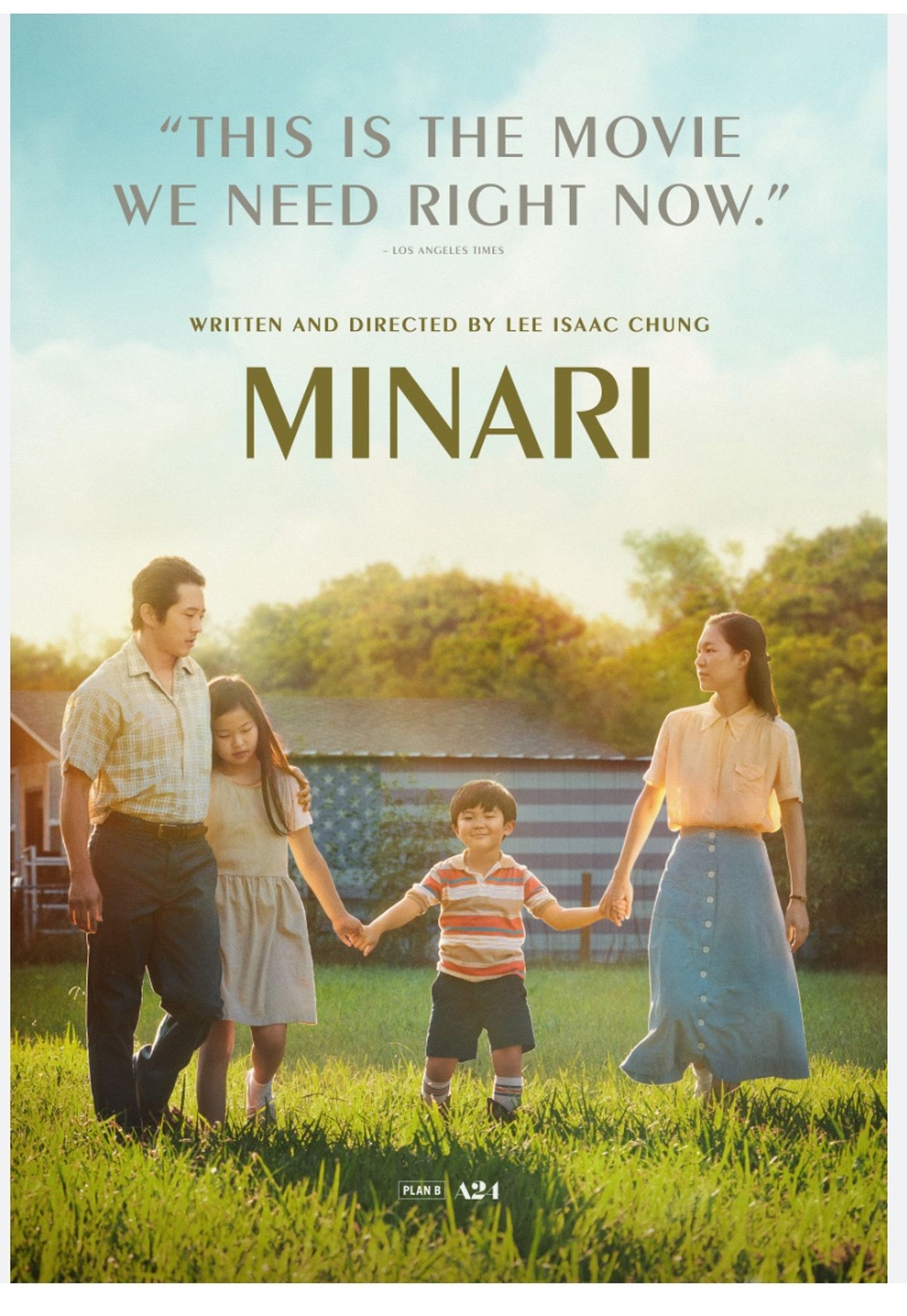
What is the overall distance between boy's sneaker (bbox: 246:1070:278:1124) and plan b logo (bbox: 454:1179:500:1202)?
0.71m

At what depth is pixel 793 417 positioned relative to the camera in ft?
15.0

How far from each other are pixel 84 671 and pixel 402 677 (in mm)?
1541

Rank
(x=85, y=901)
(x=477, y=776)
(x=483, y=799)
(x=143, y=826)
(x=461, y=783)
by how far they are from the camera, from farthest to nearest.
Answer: (x=461, y=783)
(x=477, y=776)
(x=483, y=799)
(x=143, y=826)
(x=85, y=901)

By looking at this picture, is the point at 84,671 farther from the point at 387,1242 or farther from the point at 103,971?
the point at 387,1242

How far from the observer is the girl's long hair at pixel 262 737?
4.17 meters

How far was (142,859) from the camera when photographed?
3971 millimetres

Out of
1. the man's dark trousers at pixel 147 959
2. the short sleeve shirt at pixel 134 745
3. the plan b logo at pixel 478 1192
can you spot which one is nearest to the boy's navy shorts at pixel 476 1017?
the plan b logo at pixel 478 1192

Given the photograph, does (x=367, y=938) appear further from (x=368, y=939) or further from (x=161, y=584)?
(x=161, y=584)

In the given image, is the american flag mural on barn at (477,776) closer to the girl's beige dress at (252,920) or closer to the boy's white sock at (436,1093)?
the boy's white sock at (436,1093)

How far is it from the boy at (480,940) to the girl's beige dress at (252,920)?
25cm

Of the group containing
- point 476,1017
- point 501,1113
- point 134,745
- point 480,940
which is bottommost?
point 501,1113

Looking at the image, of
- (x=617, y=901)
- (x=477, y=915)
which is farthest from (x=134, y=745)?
(x=617, y=901)

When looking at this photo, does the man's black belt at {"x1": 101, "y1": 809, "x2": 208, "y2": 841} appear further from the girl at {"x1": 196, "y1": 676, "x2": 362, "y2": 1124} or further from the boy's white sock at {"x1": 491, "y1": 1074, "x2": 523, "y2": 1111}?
the boy's white sock at {"x1": 491, "y1": 1074, "x2": 523, "y2": 1111}

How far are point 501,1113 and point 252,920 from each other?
3.44 ft
